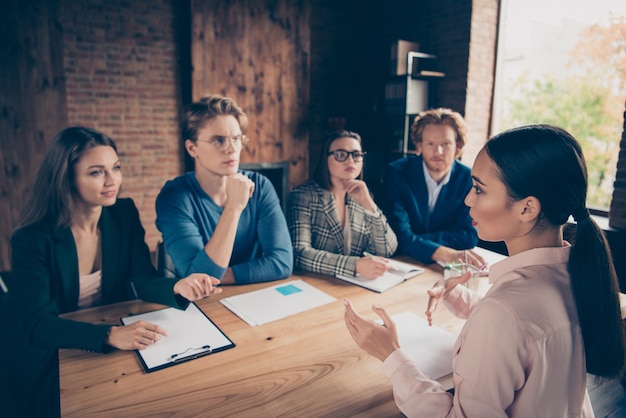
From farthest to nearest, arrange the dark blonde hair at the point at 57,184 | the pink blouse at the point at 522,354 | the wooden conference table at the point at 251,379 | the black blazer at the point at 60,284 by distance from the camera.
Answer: the dark blonde hair at the point at 57,184 → the black blazer at the point at 60,284 → the wooden conference table at the point at 251,379 → the pink blouse at the point at 522,354

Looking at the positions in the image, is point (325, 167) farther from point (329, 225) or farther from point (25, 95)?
point (25, 95)

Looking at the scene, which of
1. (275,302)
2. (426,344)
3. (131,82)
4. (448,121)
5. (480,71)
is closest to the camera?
(426,344)

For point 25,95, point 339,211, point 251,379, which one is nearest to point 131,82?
point 25,95

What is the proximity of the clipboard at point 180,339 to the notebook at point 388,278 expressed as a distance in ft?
2.03

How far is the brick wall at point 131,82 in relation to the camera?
400 centimetres

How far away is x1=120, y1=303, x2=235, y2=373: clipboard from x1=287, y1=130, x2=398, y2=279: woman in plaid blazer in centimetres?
76

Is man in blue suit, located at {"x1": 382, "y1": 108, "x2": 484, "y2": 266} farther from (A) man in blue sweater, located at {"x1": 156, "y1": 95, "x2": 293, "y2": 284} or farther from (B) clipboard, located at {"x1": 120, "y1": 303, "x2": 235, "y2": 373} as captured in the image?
(B) clipboard, located at {"x1": 120, "y1": 303, "x2": 235, "y2": 373}

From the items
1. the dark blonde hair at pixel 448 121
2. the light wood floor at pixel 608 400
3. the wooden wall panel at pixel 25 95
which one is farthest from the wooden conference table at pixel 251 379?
the wooden wall panel at pixel 25 95

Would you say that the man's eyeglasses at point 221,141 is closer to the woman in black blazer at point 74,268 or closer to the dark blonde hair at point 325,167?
the woman in black blazer at point 74,268

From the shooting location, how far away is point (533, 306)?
775 millimetres

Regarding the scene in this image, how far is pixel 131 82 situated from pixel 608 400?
4526 mm

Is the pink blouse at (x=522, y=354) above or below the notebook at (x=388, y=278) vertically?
above

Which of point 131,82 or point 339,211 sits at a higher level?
point 131,82

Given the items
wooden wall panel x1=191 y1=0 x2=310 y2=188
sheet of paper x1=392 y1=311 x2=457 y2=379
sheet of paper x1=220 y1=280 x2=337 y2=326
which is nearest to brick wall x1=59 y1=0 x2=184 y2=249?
wooden wall panel x1=191 y1=0 x2=310 y2=188
